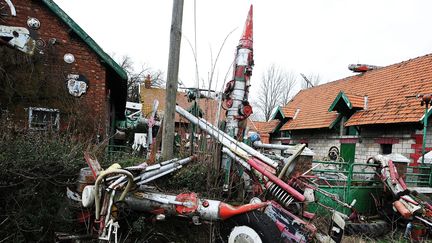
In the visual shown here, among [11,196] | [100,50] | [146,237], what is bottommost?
[146,237]

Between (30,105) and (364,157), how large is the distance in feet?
44.3

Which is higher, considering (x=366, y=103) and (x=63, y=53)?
(x=63, y=53)

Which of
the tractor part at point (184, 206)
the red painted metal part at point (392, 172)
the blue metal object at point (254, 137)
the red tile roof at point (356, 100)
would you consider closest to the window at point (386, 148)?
the red tile roof at point (356, 100)

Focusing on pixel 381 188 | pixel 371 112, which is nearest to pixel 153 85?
pixel 371 112

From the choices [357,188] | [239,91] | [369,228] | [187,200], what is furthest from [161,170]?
[357,188]

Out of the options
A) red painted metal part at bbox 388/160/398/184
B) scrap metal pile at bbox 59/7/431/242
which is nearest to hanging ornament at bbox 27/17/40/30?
scrap metal pile at bbox 59/7/431/242

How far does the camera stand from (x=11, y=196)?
132 inches

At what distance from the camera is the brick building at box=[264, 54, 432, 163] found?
12320mm

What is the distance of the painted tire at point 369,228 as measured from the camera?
6682 millimetres

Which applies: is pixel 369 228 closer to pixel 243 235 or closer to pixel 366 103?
pixel 243 235

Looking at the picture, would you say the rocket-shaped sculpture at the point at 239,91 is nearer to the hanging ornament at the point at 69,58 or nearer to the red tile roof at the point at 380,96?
the hanging ornament at the point at 69,58

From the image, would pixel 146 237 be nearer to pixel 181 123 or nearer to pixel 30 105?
pixel 181 123

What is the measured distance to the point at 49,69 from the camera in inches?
363

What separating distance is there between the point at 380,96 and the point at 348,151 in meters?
3.01
